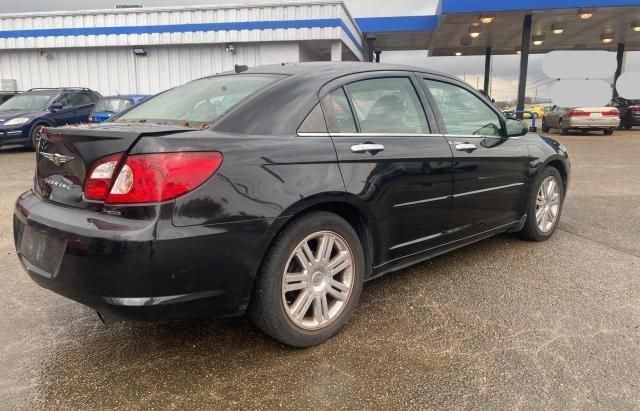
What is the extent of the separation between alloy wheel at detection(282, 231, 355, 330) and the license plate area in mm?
1054

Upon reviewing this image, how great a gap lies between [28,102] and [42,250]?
1282cm

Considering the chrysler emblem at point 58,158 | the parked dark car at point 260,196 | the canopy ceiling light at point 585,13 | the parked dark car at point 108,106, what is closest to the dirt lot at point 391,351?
the parked dark car at point 260,196

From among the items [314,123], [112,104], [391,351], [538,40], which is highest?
[538,40]

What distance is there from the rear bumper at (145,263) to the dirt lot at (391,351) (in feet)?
1.23

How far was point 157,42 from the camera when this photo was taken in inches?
750

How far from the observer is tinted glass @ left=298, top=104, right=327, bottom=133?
2703mm

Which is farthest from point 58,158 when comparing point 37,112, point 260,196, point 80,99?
point 80,99

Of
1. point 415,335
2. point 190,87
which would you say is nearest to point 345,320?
point 415,335

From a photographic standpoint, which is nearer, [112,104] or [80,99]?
[112,104]

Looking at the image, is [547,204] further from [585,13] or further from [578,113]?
[578,113]

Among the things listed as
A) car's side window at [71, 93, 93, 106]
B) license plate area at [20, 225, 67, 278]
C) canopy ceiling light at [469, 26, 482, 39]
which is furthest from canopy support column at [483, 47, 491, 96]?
license plate area at [20, 225, 67, 278]

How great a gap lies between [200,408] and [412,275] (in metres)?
2.06

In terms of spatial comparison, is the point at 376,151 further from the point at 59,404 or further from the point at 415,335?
the point at 59,404

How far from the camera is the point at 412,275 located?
3818mm
